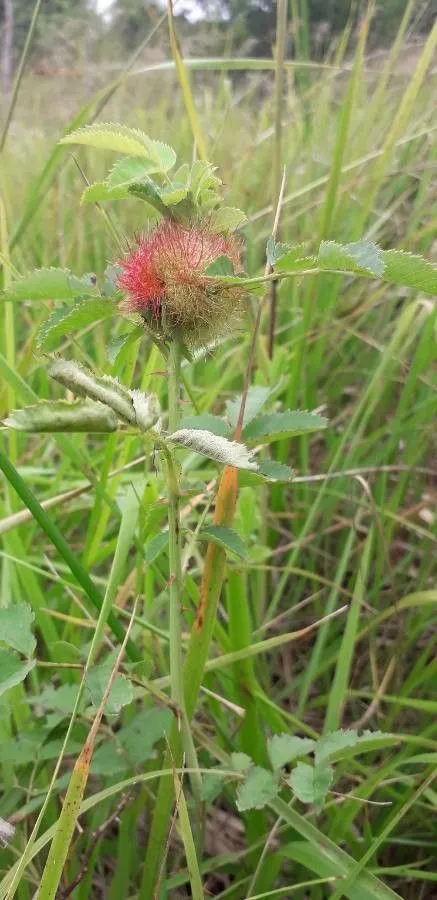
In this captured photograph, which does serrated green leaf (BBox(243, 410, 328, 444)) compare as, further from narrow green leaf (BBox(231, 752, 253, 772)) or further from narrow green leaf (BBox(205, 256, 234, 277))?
narrow green leaf (BBox(231, 752, 253, 772))

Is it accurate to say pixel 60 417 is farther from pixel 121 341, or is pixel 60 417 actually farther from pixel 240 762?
pixel 240 762

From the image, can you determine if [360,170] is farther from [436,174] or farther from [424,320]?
[424,320]

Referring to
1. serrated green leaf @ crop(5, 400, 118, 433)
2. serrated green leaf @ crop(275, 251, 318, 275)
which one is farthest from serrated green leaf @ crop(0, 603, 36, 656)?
serrated green leaf @ crop(275, 251, 318, 275)

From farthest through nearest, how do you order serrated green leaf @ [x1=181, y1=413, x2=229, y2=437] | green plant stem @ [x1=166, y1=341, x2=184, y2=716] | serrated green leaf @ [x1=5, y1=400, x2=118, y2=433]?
serrated green leaf @ [x1=181, y1=413, x2=229, y2=437], green plant stem @ [x1=166, y1=341, x2=184, y2=716], serrated green leaf @ [x1=5, y1=400, x2=118, y2=433]

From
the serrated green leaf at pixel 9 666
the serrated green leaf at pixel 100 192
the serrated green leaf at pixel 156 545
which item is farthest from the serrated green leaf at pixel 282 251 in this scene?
the serrated green leaf at pixel 9 666

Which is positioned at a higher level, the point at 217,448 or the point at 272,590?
the point at 217,448

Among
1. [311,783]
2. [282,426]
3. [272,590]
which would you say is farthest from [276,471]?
A: [272,590]

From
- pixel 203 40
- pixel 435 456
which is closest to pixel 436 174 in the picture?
pixel 435 456
